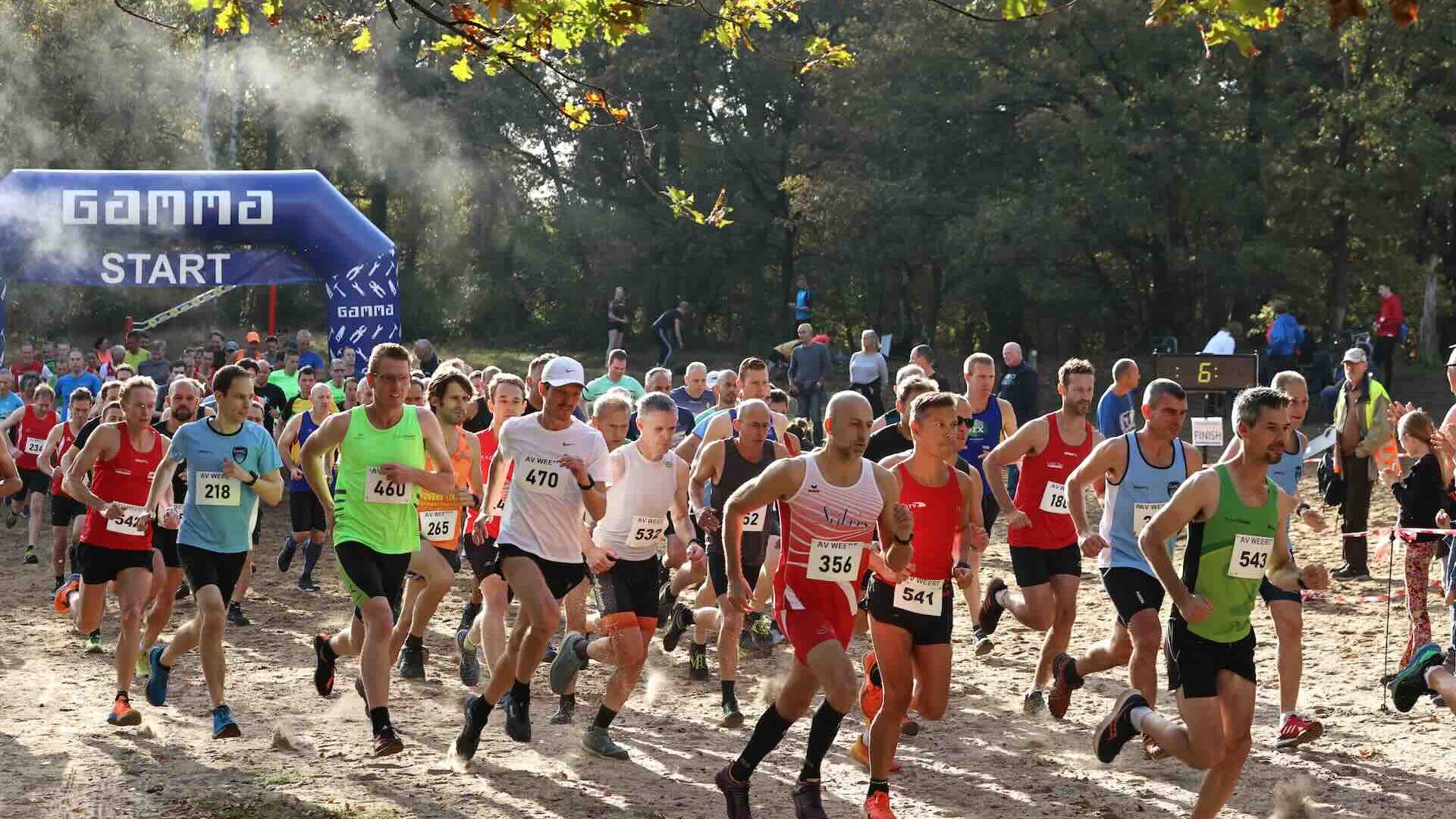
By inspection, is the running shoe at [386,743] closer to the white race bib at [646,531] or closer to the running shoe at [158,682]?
the white race bib at [646,531]

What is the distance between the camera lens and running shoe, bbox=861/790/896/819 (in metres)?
6.66

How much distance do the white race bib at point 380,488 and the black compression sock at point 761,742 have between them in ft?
6.88

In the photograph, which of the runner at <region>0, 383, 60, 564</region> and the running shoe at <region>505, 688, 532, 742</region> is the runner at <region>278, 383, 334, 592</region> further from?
the running shoe at <region>505, 688, 532, 742</region>

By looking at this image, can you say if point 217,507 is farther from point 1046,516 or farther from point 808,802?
point 1046,516

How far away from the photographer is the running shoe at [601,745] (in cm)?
803

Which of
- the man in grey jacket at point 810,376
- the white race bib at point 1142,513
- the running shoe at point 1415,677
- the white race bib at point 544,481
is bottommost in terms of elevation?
the running shoe at point 1415,677

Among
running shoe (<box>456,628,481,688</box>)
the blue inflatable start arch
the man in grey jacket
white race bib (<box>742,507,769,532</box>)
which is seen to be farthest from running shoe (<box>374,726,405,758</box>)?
the man in grey jacket

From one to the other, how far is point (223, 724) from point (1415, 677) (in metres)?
5.41

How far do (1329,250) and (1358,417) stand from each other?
1778 centimetres

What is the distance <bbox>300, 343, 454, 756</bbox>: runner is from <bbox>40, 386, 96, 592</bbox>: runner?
5805 mm

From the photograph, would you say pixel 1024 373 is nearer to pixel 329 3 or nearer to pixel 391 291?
pixel 391 291

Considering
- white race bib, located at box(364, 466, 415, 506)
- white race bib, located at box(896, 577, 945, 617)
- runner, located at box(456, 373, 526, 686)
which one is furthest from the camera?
runner, located at box(456, 373, 526, 686)

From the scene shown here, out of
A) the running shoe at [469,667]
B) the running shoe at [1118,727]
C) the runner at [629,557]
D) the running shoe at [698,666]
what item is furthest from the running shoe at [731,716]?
the running shoe at [1118,727]

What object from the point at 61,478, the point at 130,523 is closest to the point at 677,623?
the point at 130,523
